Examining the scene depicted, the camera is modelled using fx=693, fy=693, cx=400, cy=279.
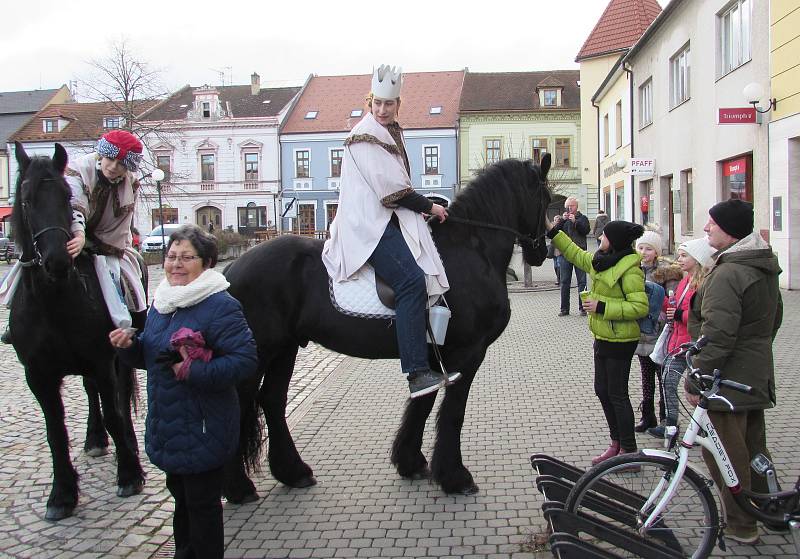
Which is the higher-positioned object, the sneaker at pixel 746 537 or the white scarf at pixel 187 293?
the white scarf at pixel 187 293

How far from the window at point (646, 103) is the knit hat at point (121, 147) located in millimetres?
23840

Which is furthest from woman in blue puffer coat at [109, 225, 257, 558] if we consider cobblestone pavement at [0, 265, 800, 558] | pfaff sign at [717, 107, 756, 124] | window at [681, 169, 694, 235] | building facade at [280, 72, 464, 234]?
building facade at [280, 72, 464, 234]

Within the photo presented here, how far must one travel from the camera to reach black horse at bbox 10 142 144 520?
4199 millimetres

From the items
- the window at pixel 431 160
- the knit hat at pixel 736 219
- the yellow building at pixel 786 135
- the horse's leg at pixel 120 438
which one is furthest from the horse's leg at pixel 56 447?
the window at pixel 431 160

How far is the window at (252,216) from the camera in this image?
180 feet

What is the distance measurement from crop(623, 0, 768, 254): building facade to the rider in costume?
42.5 ft

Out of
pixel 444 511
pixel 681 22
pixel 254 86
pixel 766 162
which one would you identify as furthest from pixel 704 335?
pixel 254 86

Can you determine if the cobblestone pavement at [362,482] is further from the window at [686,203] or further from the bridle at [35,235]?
the window at [686,203]

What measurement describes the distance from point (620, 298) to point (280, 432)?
271 centimetres

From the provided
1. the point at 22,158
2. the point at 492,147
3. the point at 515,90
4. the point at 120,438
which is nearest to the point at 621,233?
the point at 120,438

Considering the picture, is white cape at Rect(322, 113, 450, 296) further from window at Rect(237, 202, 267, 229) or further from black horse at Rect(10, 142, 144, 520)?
window at Rect(237, 202, 267, 229)

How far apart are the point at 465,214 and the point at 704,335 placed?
71.3 inches

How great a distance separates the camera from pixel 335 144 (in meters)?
53.9

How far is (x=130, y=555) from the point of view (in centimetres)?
400
